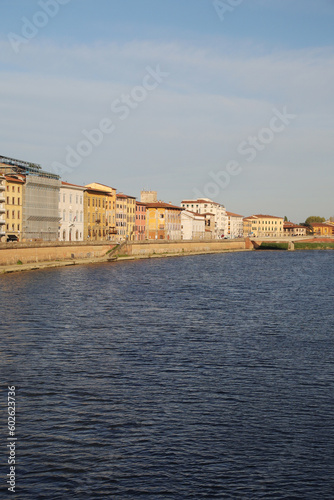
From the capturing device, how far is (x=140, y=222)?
180 m

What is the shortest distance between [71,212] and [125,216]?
33.3m

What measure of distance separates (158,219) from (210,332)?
495 feet

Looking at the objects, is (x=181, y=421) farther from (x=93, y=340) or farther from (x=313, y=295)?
(x=313, y=295)

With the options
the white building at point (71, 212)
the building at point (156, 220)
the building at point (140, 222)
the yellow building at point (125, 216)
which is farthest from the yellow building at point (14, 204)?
the building at point (156, 220)

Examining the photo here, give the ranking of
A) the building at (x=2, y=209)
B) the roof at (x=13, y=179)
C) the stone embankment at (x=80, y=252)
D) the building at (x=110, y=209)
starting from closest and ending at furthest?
1. the stone embankment at (x=80, y=252)
2. the building at (x=2, y=209)
3. the roof at (x=13, y=179)
4. the building at (x=110, y=209)

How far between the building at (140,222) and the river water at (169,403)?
13100 cm

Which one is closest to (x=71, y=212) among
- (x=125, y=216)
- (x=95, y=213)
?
(x=95, y=213)

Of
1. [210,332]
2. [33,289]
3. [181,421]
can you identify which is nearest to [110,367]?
[181,421]

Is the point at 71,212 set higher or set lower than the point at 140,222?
higher

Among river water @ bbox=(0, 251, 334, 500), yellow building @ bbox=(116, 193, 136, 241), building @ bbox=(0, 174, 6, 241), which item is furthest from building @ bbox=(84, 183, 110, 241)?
river water @ bbox=(0, 251, 334, 500)

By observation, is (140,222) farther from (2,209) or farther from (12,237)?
(2,209)

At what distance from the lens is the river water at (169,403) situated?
16875 millimetres

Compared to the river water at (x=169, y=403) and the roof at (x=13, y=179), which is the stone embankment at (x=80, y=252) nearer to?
the roof at (x=13, y=179)

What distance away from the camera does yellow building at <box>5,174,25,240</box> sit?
108125 mm
